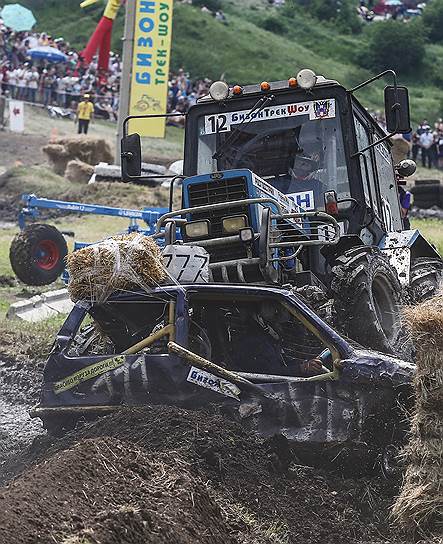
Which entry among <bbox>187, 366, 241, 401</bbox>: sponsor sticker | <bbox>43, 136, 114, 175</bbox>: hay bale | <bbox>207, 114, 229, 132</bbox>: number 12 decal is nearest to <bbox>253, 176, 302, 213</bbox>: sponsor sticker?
<bbox>207, 114, 229, 132</bbox>: number 12 decal

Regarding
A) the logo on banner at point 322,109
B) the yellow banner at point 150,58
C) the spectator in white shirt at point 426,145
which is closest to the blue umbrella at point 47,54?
the spectator in white shirt at point 426,145

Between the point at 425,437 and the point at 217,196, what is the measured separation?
294 centimetres

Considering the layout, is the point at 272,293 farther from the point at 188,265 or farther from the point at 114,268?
the point at 114,268

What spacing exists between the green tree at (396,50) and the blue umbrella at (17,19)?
24.9m

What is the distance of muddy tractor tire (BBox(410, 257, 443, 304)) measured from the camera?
998 cm

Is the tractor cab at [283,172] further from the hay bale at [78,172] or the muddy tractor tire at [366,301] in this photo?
the hay bale at [78,172]

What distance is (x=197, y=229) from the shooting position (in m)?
8.85

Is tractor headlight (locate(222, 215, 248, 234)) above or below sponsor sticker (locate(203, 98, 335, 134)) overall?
below

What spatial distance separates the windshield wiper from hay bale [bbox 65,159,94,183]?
16691 millimetres

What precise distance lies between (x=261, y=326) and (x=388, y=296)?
140cm

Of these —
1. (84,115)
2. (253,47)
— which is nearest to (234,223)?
(84,115)

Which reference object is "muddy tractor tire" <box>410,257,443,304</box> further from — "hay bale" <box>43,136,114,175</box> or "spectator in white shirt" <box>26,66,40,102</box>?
"spectator in white shirt" <box>26,66,40,102</box>

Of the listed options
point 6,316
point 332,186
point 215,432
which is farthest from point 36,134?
point 215,432

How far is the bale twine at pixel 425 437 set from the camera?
664cm
